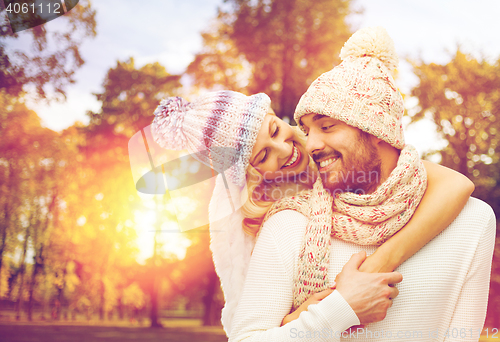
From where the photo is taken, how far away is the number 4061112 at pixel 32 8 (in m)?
4.67

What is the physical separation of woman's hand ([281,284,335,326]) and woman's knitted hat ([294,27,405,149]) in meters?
0.90

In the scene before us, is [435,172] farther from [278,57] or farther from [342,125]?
[278,57]

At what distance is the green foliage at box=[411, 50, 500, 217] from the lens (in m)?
10.4

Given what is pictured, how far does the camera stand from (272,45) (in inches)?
348

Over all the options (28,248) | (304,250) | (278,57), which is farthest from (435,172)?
(28,248)

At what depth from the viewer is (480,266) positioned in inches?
74.1

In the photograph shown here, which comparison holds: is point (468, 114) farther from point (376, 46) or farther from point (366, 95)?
point (366, 95)

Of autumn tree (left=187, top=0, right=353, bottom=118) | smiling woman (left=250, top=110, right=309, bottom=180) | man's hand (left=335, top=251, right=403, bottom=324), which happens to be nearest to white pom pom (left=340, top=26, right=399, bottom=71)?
smiling woman (left=250, top=110, right=309, bottom=180)

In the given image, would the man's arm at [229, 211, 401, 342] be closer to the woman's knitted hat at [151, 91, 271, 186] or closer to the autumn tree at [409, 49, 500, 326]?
the woman's knitted hat at [151, 91, 271, 186]

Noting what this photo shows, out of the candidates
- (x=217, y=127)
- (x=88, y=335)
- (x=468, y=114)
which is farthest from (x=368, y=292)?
(x=88, y=335)

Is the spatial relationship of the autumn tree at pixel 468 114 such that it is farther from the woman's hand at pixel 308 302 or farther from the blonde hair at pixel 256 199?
the woman's hand at pixel 308 302

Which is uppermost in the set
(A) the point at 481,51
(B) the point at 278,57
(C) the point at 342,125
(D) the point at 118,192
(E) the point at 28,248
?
(A) the point at 481,51

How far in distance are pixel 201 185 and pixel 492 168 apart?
9.88 m

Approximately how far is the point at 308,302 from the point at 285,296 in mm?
136
